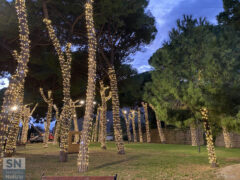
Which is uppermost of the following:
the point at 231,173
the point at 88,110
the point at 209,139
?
the point at 88,110

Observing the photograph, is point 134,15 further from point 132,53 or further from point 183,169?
point 183,169

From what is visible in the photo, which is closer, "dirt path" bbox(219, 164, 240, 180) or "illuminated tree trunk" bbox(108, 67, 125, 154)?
"dirt path" bbox(219, 164, 240, 180)

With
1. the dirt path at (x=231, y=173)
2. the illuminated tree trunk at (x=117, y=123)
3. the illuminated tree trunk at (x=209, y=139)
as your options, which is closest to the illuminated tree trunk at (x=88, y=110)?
the illuminated tree trunk at (x=209, y=139)

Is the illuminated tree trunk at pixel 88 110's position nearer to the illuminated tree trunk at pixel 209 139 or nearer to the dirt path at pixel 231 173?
the illuminated tree trunk at pixel 209 139

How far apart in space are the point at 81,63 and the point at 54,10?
18.6 ft

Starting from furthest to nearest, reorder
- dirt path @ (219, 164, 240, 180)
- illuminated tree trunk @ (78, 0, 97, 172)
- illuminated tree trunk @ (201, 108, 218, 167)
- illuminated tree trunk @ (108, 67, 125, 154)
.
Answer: illuminated tree trunk @ (108, 67, 125, 154) < illuminated tree trunk @ (201, 108, 218, 167) < illuminated tree trunk @ (78, 0, 97, 172) < dirt path @ (219, 164, 240, 180)

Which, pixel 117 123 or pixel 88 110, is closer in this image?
pixel 88 110

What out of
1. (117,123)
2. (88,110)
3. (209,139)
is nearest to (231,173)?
(209,139)

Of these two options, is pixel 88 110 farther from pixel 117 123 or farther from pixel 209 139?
pixel 117 123

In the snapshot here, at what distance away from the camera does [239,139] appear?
69.2 feet

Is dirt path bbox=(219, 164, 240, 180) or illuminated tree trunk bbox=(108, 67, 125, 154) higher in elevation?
illuminated tree trunk bbox=(108, 67, 125, 154)

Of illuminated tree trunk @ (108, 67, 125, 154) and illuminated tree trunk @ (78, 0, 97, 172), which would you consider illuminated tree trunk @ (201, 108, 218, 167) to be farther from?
illuminated tree trunk @ (108, 67, 125, 154)

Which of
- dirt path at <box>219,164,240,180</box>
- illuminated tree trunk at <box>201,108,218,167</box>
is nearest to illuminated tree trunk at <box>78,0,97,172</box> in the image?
illuminated tree trunk at <box>201,108,218,167</box>

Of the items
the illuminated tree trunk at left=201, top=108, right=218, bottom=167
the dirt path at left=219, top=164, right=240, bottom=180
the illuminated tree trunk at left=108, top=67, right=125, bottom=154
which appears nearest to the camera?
the dirt path at left=219, top=164, right=240, bottom=180
